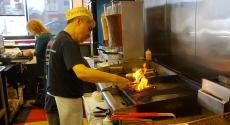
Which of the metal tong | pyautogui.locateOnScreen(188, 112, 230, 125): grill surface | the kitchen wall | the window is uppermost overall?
the window

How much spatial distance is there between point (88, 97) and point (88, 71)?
116 cm

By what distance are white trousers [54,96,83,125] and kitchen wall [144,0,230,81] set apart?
99 centimetres

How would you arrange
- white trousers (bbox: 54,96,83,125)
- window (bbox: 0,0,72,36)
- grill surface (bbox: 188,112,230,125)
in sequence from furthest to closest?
window (bbox: 0,0,72,36), white trousers (bbox: 54,96,83,125), grill surface (bbox: 188,112,230,125)

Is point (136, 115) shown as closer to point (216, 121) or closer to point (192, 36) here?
point (216, 121)

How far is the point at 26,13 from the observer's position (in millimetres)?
5234

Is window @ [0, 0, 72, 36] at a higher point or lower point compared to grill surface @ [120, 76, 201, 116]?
higher

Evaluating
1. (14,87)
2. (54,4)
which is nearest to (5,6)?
(54,4)

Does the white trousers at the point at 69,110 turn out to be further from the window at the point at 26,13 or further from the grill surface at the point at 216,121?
the window at the point at 26,13

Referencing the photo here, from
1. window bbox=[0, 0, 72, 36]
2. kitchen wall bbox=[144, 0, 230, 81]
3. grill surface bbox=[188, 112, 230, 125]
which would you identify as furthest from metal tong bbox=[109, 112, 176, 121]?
window bbox=[0, 0, 72, 36]

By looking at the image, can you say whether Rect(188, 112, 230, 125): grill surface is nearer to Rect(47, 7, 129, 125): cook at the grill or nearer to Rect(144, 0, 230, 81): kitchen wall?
Rect(144, 0, 230, 81): kitchen wall

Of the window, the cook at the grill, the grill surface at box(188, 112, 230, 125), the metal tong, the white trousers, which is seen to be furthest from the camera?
the window

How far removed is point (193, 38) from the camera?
Result: 207cm

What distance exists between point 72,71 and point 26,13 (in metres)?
3.83

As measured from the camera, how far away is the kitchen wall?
67.4 inches
